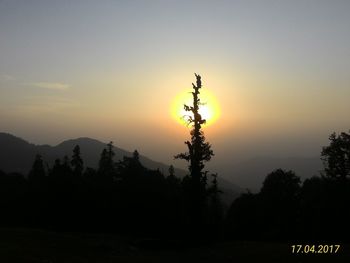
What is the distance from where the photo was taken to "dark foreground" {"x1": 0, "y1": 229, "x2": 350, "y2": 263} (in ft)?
96.8

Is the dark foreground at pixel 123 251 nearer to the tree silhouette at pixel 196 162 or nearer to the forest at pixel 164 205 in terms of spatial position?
the tree silhouette at pixel 196 162

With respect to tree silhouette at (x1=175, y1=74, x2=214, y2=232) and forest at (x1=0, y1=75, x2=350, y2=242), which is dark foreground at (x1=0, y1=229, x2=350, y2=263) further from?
forest at (x1=0, y1=75, x2=350, y2=242)

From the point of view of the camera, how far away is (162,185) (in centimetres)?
8144

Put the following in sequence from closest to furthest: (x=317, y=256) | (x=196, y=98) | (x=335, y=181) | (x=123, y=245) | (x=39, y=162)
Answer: (x=317, y=256)
(x=123, y=245)
(x=196, y=98)
(x=335, y=181)
(x=39, y=162)

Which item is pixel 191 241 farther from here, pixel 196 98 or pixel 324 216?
pixel 324 216

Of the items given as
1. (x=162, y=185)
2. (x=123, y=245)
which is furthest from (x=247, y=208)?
(x=123, y=245)

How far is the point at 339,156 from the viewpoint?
183 feet

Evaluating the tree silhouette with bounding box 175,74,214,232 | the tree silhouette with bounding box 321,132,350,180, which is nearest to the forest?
the tree silhouette with bounding box 321,132,350,180

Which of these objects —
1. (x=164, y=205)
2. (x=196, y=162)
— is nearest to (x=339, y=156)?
(x=196, y=162)

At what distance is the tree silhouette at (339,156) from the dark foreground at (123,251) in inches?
944

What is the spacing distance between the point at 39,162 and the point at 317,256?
83.2m

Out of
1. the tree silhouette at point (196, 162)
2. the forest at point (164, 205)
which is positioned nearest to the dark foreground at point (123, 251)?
the tree silhouette at point (196, 162)

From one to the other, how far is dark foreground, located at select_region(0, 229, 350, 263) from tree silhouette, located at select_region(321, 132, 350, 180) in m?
24.0

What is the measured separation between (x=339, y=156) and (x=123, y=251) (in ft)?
112
